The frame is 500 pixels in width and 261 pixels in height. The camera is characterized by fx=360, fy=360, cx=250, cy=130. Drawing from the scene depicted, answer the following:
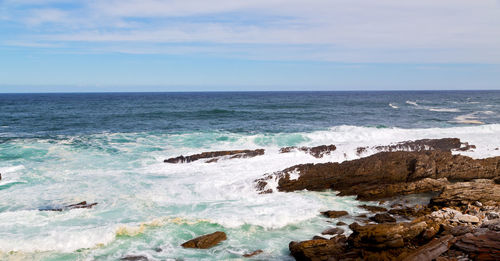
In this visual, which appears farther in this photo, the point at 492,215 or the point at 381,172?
the point at 381,172

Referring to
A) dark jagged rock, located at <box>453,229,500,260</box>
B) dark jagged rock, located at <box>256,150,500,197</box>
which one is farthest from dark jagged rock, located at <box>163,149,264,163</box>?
dark jagged rock, located at <box>453,229,500,260</box>

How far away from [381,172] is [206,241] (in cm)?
891

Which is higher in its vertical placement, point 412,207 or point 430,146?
point 430,146

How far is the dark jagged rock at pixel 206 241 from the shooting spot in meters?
10.1

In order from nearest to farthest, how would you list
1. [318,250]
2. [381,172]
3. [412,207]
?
[318,250] < [412,207] < [381,172]

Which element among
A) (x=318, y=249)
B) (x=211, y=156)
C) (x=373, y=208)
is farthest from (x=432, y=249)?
(x=211, y=156)

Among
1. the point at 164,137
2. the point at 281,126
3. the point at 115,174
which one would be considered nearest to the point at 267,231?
the point at 115,174

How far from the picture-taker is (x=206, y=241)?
10.2 metres

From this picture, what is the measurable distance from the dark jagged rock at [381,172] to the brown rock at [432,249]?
6.21 metres

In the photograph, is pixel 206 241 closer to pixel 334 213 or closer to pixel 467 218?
pixel 334 213

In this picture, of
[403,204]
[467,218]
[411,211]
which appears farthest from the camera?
[403,204]

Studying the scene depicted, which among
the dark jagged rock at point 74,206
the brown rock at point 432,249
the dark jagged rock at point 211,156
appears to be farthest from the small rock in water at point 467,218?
the dark jagged rock at point 74,206

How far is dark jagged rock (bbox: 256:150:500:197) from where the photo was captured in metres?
15.4

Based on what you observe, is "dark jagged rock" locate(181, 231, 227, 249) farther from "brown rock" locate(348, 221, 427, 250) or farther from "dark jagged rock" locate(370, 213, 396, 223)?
"dark jagged rock" locate(370, 213, 396, 223)
